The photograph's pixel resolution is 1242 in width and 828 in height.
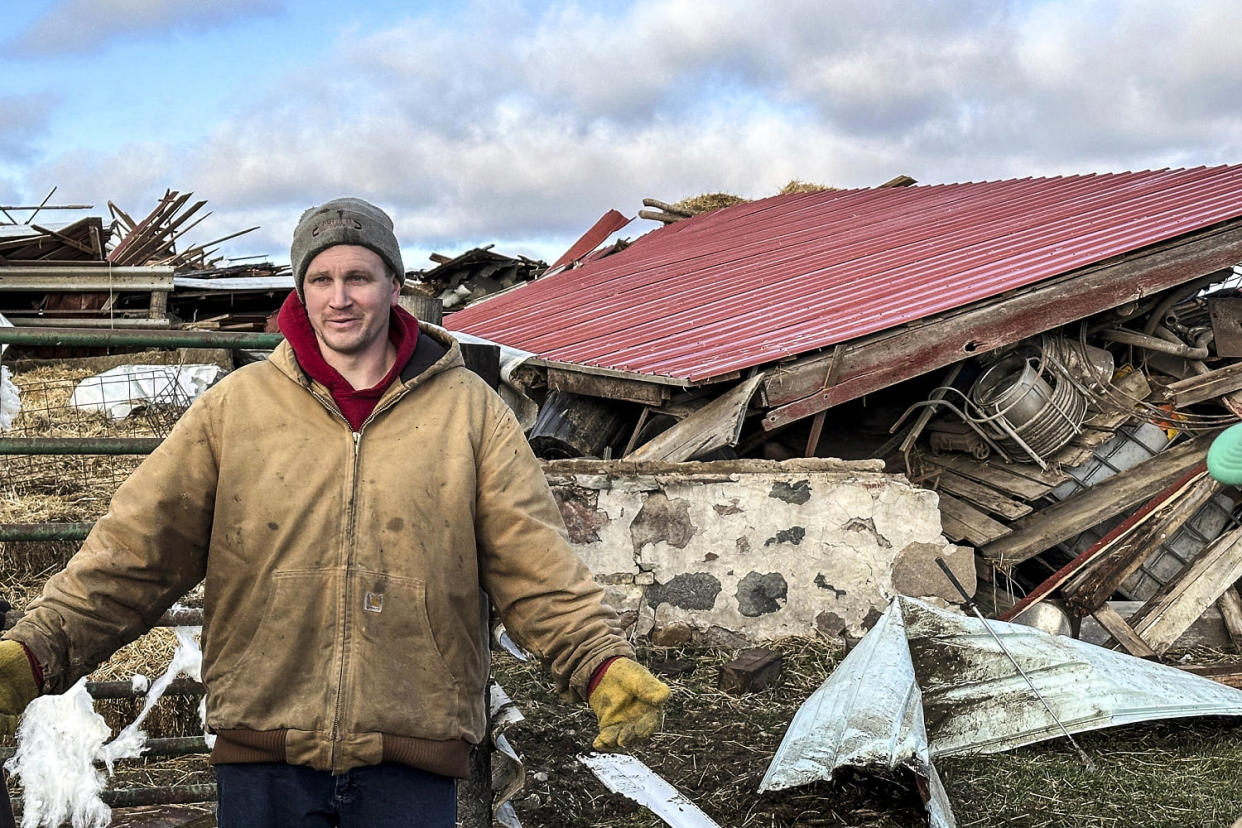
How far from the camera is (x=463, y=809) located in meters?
3.53

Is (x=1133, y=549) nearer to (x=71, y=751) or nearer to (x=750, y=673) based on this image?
(x=750, y=673)

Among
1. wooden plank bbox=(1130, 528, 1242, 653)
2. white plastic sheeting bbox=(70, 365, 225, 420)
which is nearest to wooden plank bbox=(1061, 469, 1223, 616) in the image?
wooden plank bbox=(1130, 528, 1242, 653)

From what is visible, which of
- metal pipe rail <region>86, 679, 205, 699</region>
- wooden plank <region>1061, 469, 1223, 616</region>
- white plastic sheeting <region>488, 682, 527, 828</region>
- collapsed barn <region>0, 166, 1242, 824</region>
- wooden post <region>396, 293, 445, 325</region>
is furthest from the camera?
collapsed barn <region>0, 166, 1242, 824</region>

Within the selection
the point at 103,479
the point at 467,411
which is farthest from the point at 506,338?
the point at 467,411

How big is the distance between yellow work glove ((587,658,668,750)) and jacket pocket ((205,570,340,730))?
0.57 meters

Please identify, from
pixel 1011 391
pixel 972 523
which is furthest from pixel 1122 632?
pixel 1011 391

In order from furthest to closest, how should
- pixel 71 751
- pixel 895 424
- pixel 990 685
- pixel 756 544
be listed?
1. pixel 895 424
2. pixel 756 544
3. pixel 990 685
4. pixel 71 751

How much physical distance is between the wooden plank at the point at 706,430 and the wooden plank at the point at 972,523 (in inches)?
69.4

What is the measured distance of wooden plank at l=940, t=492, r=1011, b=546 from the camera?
7.49 m

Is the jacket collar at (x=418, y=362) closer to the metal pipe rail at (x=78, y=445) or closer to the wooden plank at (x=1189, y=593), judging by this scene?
the metal pipe rail at (x=78, y=445)

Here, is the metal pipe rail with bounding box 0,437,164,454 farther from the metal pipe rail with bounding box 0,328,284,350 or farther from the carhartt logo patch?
the carhartt logo patch

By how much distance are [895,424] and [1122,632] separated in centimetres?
198

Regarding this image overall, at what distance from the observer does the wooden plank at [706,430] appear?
6.94 meters

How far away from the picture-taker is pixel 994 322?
766 centimetres
